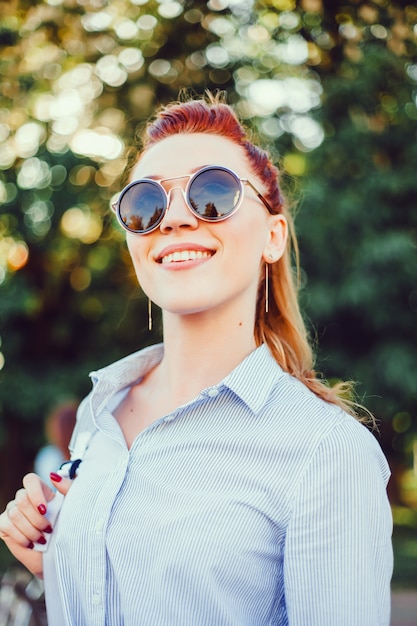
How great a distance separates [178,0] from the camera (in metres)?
7.22

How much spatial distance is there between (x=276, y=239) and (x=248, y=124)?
4.85m

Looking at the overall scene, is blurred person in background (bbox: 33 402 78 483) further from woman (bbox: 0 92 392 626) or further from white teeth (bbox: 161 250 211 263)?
white teeth (bbox: 161 250 211 263)

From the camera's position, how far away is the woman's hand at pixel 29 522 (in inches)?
74.9

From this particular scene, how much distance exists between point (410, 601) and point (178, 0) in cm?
642

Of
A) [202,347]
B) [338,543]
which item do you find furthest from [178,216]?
[338,543]

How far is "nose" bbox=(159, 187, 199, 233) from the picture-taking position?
177 centimetres

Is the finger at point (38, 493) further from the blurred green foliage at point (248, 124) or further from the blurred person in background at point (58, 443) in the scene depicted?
the blurred green foliage at point (248, 124)

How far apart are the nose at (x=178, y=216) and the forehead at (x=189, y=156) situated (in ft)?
0.26

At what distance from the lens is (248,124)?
6.61 meters

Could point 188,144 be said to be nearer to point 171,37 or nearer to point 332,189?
point 332,189

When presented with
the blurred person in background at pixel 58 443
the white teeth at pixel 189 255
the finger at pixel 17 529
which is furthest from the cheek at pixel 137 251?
the blurred person in background at pixel 58 443

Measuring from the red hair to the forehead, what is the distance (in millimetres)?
45

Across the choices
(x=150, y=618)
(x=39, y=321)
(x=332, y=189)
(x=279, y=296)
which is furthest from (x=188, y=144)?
(x=39, y=321)

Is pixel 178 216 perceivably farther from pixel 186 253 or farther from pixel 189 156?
pixel 189 156
